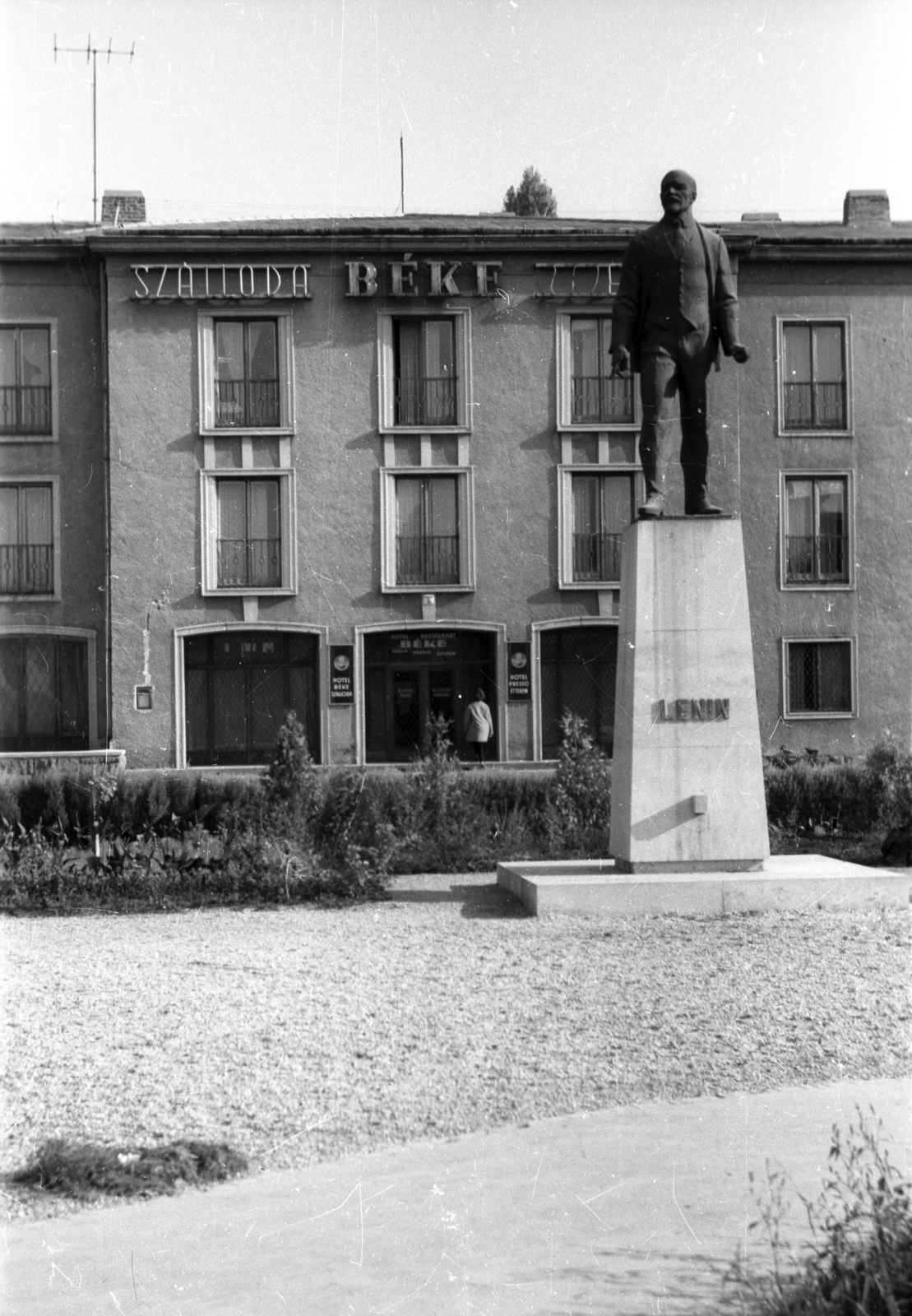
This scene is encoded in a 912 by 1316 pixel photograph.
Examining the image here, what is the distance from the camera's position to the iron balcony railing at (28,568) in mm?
31438

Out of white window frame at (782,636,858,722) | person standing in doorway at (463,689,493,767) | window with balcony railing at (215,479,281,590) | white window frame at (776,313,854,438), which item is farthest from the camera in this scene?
white window frame at (776,313,854,438)

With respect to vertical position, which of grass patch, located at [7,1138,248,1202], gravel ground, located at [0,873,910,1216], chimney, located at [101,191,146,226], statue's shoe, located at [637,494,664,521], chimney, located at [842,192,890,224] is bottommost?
gravel ground, located at [0,873,910,1216]

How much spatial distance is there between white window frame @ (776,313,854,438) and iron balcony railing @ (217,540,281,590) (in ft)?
36.7

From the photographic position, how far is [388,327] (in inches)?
1226

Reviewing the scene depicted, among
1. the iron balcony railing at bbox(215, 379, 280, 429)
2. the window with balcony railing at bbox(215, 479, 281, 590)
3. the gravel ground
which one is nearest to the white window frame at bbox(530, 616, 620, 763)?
the window with balcony railing at bbox(215, 479, 281, 590)

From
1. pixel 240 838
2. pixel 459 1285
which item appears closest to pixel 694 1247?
pixel 459 1285

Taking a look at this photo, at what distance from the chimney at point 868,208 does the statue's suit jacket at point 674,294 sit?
25444 millimetres

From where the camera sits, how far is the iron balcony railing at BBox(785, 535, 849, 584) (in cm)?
3234

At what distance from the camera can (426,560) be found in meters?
31.3

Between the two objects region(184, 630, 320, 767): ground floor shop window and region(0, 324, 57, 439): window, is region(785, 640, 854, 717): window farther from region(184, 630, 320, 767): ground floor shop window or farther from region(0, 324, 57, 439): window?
region(0, 324, 57, 439): window

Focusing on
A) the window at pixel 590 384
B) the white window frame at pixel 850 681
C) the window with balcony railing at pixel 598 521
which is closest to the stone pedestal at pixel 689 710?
the window with balcony railing at pixel 598 521

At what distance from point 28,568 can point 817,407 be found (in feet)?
55.6

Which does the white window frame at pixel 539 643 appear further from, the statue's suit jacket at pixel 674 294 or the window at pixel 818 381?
the statue's suit jacket at pixel 674 294

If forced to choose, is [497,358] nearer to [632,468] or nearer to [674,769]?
[632,468]
